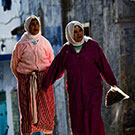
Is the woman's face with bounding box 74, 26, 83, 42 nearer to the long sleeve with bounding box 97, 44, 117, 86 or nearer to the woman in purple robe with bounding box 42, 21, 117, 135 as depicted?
the woman in purple robe with bounding box 42, 21, 117, 135

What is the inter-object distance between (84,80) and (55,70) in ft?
1.43

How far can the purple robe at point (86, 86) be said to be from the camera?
3.93 meters

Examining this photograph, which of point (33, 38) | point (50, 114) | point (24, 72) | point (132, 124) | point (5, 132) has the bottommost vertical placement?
point (5, 132)

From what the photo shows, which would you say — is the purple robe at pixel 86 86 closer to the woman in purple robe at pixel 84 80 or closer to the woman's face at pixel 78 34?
the woman in purple robe at pixel 84 80

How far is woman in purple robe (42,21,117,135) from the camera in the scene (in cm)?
392

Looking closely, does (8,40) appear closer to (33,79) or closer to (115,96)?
(33,79)

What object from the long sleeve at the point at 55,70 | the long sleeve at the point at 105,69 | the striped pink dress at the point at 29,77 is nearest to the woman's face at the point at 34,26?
the striped pink dress at the point at 29,77

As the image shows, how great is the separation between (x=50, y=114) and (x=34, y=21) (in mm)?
1272

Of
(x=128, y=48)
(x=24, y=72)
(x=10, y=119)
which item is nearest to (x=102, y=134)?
(x=24, y=72)

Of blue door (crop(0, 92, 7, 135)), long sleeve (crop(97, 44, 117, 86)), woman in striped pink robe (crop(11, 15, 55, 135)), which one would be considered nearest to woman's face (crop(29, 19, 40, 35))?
woman in striped pink robe (crop(11, 15, 55, 135))

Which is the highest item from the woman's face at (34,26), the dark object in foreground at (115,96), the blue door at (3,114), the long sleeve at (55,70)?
the woman's face at (34,26)

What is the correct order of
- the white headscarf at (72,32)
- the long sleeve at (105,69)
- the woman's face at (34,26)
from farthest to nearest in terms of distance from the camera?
the woman's face at (34,26)
the long sleeve at (105,69)
the white headscarf at (72,32)

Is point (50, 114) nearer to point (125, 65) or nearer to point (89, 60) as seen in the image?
point (89, 60)

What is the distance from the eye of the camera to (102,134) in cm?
395
